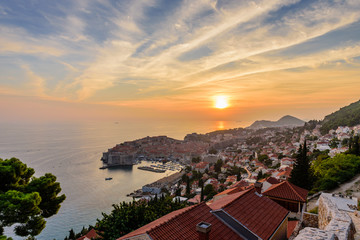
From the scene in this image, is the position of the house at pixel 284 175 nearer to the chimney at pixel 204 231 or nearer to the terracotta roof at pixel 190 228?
the terracotta roof at pixel 190 228

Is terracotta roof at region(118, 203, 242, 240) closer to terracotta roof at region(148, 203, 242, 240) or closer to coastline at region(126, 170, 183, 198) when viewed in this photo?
terracotta roof at region(148, 203, 242, 240)

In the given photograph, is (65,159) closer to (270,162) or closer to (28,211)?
(270,162)

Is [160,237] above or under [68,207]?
above

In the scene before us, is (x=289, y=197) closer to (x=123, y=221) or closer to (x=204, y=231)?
(x=204, y=231)

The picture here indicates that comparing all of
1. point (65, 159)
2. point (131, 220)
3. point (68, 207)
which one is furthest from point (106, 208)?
point (65, 159)

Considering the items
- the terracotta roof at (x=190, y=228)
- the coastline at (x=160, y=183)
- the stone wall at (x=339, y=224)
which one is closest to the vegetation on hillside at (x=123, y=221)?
the terracotta roof at (x=190, y=228)
